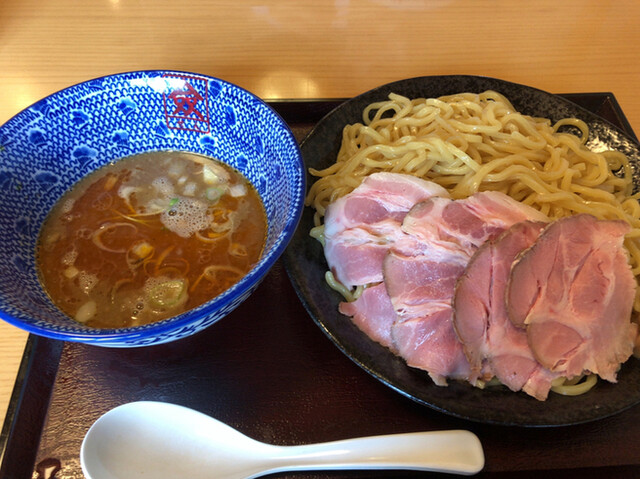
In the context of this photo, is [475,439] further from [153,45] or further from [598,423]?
[153,45]

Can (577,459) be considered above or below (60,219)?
below

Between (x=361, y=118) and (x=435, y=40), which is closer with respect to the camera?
(x=361, y=118)

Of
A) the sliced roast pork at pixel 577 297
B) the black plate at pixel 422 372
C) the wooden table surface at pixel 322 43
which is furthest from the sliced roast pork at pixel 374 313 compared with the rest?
the wooden table surface at pixel 322 43

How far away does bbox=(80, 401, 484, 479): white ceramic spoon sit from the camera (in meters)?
0.92

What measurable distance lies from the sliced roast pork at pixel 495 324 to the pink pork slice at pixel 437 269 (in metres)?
0.05

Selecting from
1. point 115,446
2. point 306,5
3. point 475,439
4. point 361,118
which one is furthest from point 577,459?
point 306,5

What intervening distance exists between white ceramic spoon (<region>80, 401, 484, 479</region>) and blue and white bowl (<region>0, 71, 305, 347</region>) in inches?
9.3

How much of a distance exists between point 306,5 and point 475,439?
200cm

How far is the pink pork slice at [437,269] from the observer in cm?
109

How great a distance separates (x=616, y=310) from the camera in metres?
1.10

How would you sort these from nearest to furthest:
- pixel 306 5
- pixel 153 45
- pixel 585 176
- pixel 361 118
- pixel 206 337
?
pixel 206 337 < pixel 585 176 < pixel 361 118 < pixel 153 45 < pixel 306 5

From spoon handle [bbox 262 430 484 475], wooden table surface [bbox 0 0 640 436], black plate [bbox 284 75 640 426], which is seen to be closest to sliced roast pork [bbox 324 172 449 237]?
black plate [bbox 284 75 640 426]

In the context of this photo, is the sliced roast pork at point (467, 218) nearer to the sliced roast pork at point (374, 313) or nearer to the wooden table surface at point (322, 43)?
the sliced roast pork at point (374, 313)

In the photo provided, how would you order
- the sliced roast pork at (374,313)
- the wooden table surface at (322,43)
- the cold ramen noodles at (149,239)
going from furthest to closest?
the wooden table surface at (322,43) < the sliced roast pork at (374,313) < the cold ramen noodles at (149,239)
